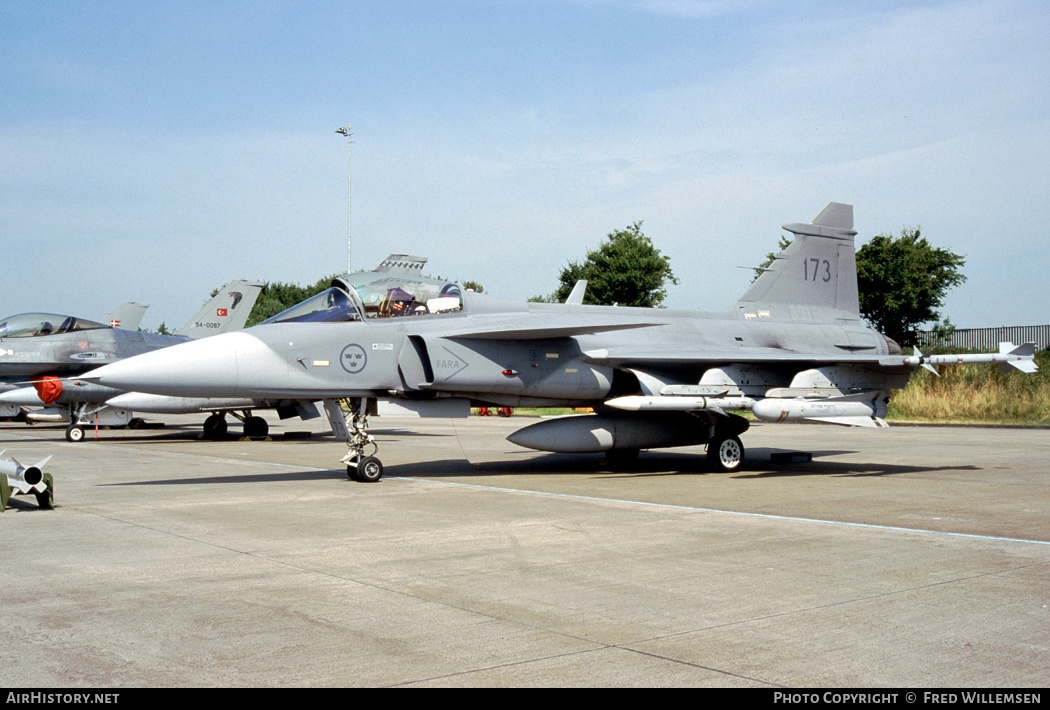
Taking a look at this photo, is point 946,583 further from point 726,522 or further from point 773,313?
point 773,313

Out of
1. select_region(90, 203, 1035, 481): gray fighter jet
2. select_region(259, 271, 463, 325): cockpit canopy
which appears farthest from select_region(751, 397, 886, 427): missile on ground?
select_region(259, 271, 463, 325): cockpit canopy

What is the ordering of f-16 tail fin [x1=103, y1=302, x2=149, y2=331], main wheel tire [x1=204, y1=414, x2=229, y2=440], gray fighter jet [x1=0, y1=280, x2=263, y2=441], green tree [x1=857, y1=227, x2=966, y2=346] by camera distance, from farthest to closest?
green tree [x1=857, y1=227, x2=966, y2=346], f-16 tail fin [x1=103, y1=302, x2=149, y2=331], main wheel tire [x1=204, y1=414, x2=229, y2=440], gray fighter jet [x1=0, y1=280, x2=263, y2=441]

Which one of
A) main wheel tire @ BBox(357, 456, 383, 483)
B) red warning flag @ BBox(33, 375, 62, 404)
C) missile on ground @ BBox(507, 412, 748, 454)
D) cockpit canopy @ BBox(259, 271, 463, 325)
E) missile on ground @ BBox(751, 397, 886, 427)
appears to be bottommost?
main wheel tire @ BBox(357, 456, 383, 483)

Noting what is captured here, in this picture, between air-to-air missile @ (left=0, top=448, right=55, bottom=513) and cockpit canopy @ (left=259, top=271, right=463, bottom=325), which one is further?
cockpit canopy @ (left=259, top=271, right=463, bottom=325)

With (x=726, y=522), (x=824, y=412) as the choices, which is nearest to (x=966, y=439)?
(x=824, y=412)

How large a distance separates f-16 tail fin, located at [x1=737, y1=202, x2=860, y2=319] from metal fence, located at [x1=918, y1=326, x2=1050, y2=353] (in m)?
19.8

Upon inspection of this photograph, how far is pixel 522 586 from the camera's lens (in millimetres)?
5418

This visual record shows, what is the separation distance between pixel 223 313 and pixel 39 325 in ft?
22.0

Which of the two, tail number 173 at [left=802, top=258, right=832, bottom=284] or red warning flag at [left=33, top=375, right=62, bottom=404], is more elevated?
tail number 173 at [left=802, top=258, right=832, bottom=284]

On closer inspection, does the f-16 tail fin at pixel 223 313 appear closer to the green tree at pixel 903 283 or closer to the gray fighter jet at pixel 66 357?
the gray fighter jet at pixel 66 357

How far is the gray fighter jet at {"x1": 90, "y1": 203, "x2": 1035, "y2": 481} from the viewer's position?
10.4 m

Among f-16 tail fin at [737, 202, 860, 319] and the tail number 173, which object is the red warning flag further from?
the tail number 173

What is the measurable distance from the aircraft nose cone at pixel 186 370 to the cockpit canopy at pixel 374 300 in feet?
2.66

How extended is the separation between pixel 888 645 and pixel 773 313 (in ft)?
36.9
